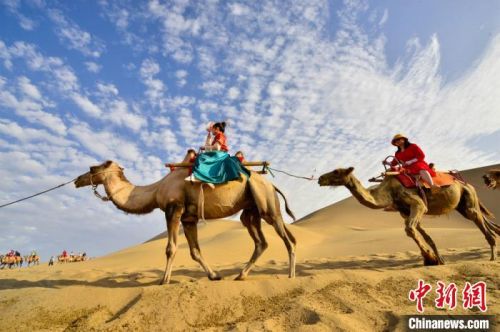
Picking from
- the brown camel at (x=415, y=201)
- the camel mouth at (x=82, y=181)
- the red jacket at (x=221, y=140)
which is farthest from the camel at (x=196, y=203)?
the brown camel at (x=415, y=201)

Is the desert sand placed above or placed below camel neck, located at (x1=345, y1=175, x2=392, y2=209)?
below

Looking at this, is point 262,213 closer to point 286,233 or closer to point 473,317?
point 286,233

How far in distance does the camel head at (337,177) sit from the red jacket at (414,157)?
1.99 meters

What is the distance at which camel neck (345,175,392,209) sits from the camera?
7.92 m

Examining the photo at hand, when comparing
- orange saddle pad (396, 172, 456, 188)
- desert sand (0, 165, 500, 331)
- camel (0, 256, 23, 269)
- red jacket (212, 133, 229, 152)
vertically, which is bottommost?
desert sand (0, 165, 500, 331)

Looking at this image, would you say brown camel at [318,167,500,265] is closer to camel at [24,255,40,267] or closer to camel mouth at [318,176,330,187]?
camel mouth at [318,176,330,187]

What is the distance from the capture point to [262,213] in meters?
7.21

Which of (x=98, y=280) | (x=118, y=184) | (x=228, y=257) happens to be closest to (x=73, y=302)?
(x=98, y=280)

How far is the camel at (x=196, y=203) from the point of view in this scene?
710 cm

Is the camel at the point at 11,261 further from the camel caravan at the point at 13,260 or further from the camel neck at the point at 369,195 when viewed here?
the camel neck at the point at 369,195

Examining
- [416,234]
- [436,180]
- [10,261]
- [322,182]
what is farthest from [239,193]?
[10,261]

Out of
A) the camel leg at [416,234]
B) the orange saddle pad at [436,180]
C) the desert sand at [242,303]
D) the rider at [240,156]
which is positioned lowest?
the desert sand at [242,303]

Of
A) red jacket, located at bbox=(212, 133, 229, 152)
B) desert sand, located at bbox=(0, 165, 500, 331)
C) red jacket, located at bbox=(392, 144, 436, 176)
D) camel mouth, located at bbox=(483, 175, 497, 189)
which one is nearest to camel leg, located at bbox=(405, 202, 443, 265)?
red jacket, located at bbox=(392, 144, 436, 176)

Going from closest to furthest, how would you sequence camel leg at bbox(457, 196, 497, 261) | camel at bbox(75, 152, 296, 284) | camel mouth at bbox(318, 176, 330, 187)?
camel at bbox(75, 152, 296, 284) < camel mouth at bbox(318, 176, 330, 187) < camel leg at bbox(457, 196, 497, 261)
